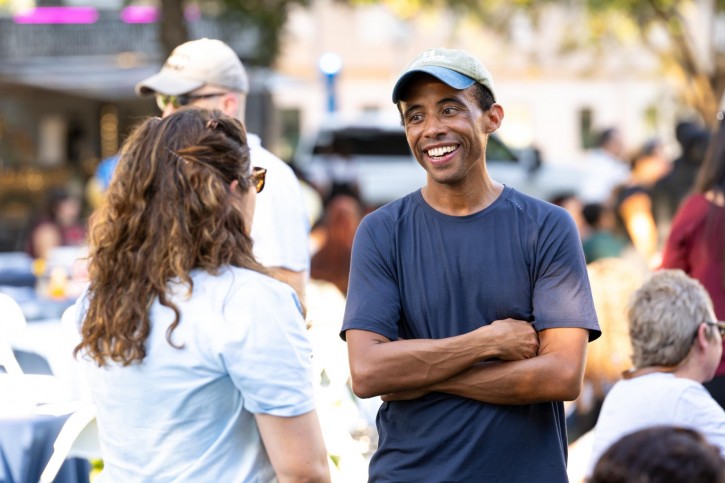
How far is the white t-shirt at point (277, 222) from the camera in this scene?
176 inches

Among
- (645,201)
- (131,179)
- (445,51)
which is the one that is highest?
(445,51)

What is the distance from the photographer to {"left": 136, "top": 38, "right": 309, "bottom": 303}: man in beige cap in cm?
448

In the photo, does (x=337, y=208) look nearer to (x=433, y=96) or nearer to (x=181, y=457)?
(x=433, y=96)

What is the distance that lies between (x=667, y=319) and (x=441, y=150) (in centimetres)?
131

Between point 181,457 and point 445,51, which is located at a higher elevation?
point 445,51

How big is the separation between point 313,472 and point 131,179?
74cm

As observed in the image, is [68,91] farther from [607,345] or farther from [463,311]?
[463,311]

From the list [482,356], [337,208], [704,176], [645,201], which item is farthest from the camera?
[645,201]

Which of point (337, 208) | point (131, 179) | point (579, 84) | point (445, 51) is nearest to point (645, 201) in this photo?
point (337, 208)

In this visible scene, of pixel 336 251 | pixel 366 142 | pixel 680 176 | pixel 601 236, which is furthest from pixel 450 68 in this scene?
pixel 366 142

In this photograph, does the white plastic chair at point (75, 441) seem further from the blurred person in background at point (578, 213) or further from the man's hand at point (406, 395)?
the blurred person in background at point (578, 213)

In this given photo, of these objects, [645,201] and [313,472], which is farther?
[645,201]

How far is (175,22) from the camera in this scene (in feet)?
44.5

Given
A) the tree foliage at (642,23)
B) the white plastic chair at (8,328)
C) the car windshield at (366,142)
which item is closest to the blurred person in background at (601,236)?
the white plastic chair at (8,328)
